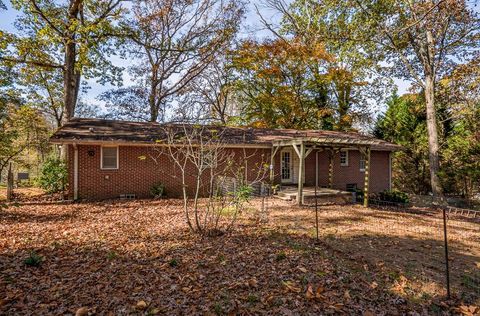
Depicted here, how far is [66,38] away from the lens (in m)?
14.3

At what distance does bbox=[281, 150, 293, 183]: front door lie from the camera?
15.9 metres

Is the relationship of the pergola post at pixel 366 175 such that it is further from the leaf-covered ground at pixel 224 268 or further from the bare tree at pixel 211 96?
the bare tree at pixel 211 96

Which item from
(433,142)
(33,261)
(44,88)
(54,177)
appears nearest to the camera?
(33,261)

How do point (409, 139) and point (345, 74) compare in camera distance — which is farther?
point (345, 74)

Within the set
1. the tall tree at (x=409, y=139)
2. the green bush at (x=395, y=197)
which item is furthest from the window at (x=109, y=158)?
the tall tree at (x=409, y=139)

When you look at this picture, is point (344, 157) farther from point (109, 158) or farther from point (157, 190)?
point (109, 158)

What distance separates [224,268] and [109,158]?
374 inches

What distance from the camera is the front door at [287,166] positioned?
15898 mm

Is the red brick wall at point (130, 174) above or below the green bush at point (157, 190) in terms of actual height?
above

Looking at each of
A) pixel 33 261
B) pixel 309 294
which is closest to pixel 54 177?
pixel 33 261

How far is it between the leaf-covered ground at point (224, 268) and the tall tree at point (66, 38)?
34.4 feet

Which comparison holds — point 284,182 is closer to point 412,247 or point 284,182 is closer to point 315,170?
point 315,170

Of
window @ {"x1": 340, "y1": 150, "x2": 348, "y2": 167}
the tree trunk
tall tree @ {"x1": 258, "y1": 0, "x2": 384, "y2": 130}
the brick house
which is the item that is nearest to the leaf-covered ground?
the brick house

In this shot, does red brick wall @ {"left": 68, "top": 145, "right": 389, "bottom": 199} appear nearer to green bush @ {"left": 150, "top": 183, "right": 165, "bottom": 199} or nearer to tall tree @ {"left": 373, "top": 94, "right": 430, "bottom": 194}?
green bush @ {"left": 150, "top": 183, "right": 165, "bottom": 199}
